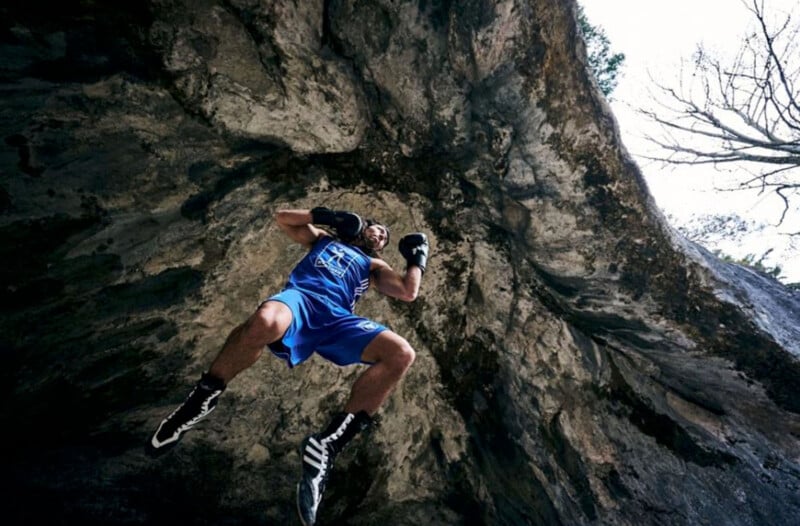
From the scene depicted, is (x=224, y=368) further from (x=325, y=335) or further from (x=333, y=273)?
(x=333, y=273)

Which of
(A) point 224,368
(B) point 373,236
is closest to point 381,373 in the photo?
(A) point 224,368

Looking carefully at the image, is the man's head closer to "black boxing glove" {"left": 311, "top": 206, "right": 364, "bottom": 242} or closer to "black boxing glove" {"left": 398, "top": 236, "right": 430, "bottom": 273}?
"black boxing glove" {"left": 398, "top": 236, "right": 430, "bottom": 273}

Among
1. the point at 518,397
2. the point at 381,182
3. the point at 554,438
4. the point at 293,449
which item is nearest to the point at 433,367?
the point at 518,397

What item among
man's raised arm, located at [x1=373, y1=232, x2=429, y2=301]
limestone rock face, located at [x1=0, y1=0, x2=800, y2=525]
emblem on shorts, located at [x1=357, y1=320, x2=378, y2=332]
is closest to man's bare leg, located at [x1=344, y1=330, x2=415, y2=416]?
emblem on shorts, located at [x1=357, y1=320, x2=378, y2=332]

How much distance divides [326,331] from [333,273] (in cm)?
51

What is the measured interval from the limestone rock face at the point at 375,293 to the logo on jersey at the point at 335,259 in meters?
0.97

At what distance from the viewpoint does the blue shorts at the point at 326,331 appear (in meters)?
2.79

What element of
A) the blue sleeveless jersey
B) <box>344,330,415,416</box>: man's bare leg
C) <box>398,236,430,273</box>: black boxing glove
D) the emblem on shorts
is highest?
<box>398,236,430,273</box>: black boxing glove

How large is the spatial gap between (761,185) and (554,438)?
6925 mm

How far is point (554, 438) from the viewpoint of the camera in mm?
4441

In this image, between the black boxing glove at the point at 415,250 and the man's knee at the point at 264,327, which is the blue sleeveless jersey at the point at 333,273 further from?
the man's knee at the point at 264,327

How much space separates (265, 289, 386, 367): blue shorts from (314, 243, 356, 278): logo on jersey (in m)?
0.36

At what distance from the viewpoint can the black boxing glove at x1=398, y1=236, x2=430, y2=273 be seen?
11.4ft

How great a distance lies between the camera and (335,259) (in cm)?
333
